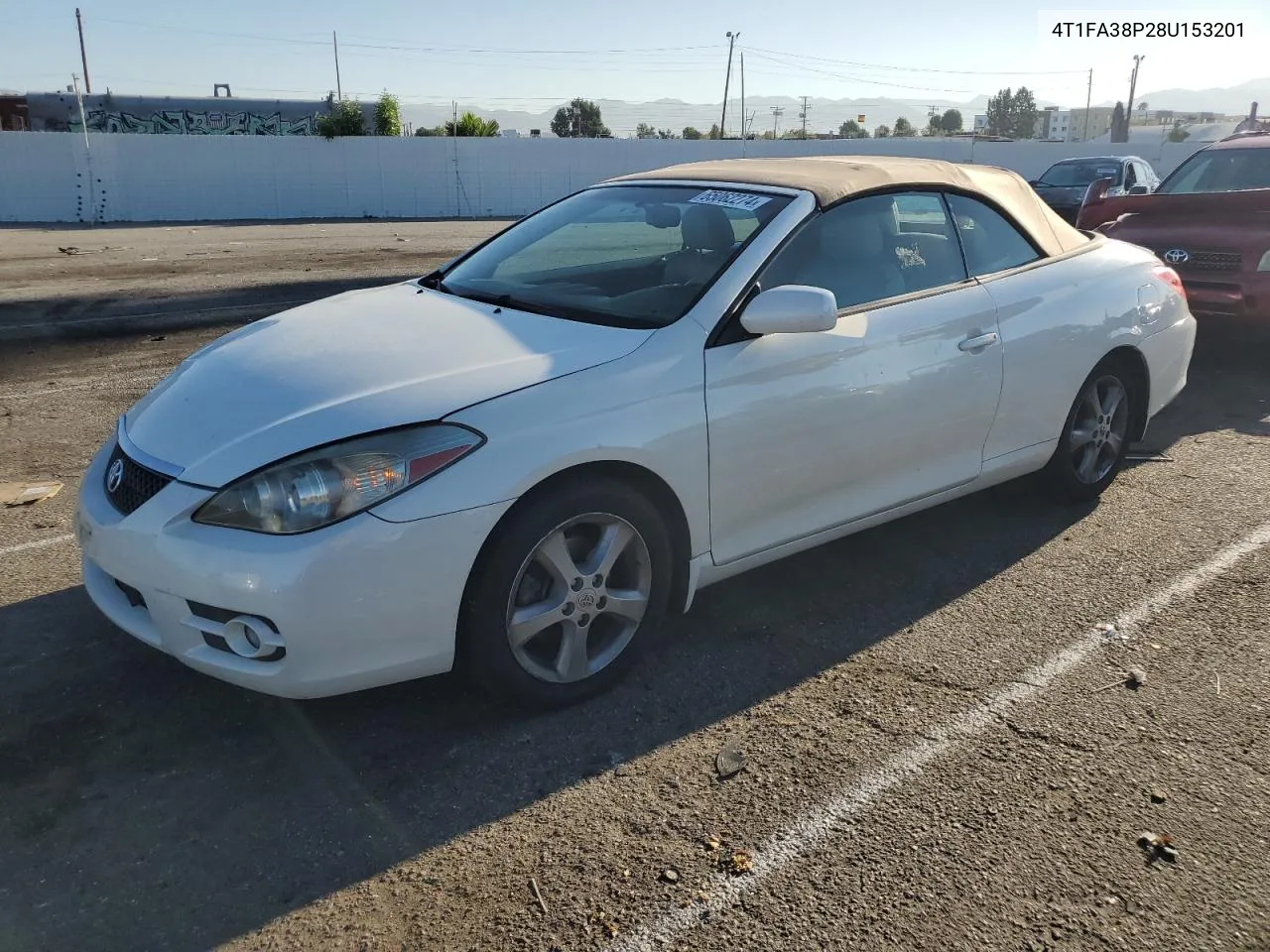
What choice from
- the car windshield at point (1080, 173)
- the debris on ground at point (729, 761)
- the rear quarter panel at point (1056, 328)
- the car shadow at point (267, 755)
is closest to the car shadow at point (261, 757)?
the car shadow at point (267, 755)

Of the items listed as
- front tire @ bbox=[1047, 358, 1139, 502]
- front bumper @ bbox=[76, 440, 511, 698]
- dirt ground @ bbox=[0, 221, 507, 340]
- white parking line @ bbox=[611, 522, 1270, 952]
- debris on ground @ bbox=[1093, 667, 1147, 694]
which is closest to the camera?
white parking line @ bbox=[611, 522, 1270, 952]

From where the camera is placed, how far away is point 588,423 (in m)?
3.04

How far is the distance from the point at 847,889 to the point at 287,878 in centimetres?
137

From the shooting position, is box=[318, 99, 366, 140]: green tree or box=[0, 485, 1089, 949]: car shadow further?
box=[318, 99, 366, 140]: green tree

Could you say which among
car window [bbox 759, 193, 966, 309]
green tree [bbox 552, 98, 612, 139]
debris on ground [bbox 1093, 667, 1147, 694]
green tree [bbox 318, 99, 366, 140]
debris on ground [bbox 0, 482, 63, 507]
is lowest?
debris on ground [bbox 1093, 667, 1147, 694]

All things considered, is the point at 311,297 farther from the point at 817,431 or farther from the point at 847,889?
the point at 847,889

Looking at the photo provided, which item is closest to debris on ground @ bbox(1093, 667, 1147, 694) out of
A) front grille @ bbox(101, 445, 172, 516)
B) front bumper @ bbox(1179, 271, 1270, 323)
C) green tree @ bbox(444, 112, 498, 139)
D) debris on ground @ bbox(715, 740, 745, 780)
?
debris on ground @ bbox(715, 740, 745, 780)

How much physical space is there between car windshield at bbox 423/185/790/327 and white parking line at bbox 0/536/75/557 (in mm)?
1964

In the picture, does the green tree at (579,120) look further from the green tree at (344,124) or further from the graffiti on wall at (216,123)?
the green tree at (344,124)

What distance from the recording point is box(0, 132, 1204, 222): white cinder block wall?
24688 mm

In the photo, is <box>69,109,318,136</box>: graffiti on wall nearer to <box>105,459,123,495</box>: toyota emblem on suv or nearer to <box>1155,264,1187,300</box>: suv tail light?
<box>1155,264,1187,300</box>: suv tail light

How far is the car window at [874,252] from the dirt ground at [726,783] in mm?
1213

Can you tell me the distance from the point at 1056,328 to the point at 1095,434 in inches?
28.5

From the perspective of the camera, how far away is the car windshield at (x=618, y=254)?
11.9 feet
